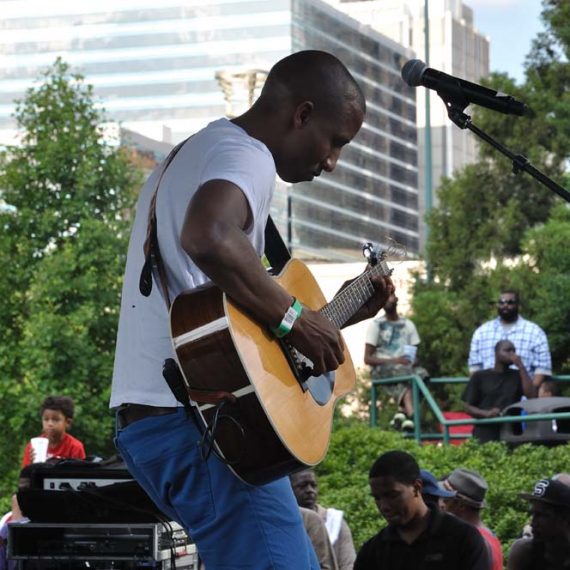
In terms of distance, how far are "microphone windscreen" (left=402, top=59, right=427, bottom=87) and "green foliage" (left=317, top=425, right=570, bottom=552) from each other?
217 inches

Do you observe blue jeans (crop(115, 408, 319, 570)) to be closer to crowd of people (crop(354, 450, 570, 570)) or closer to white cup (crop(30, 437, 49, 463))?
crowd of people (crop(354, 450, 570, 570))

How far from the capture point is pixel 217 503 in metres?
3.61

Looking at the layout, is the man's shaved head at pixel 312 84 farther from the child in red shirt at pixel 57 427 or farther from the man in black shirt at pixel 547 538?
the child in red shirt at pixel 57 427

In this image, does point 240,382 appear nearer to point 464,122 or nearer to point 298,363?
point 298,363

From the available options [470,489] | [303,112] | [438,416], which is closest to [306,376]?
[303,112]

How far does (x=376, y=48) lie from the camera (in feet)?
236

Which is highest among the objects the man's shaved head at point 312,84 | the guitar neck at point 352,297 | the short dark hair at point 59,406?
the man's shaved head at point 312,84

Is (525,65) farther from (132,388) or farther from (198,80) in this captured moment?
(198,80)

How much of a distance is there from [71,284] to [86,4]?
Answer: 10951cm

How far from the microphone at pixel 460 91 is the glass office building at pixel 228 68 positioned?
58.6 meters

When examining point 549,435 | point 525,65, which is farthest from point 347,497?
point 525,65

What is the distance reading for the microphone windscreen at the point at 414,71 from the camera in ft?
16.5

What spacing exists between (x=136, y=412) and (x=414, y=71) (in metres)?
1.92

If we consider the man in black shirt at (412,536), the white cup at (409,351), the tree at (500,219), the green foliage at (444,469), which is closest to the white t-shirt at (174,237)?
the man in black shirt at (412,536)
